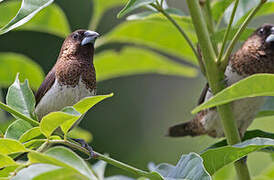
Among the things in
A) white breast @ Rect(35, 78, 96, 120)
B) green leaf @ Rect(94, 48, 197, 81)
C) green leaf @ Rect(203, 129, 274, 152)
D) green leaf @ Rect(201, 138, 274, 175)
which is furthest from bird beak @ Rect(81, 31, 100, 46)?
green leaf @ Rect(201, 138, 274, 175)

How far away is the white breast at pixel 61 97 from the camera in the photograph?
144 centimetres

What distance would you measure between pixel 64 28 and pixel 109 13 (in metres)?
3.95

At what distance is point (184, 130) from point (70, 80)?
70 cm

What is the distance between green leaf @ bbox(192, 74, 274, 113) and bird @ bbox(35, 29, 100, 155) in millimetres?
542

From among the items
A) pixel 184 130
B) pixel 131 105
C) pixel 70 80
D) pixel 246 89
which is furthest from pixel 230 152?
pixel 131 105

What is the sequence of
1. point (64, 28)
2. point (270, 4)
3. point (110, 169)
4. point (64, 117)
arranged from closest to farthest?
point (64, 117) < point (270, 4) < point (64, 28) < point (110, 169)

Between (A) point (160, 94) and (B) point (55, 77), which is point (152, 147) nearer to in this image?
(A) point (160, 94)

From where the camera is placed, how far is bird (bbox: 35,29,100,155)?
1.45 metres

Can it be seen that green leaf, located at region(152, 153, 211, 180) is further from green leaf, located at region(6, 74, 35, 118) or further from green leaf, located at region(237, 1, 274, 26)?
green leaf, located at region(237, 1, 274, 26)

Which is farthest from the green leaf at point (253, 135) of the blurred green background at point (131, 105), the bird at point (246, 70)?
the blurred green background at point (131, 105)

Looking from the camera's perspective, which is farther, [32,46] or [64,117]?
[32,46]

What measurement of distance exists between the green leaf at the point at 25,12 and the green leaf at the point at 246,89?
1.07ft

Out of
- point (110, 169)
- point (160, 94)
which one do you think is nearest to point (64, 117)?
point (110, 169)

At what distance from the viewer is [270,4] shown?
1373mm
